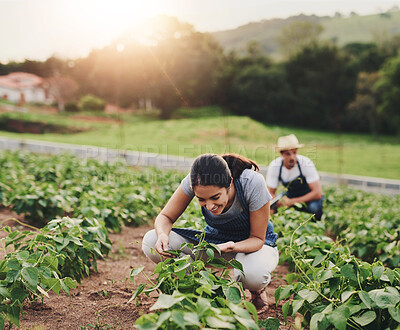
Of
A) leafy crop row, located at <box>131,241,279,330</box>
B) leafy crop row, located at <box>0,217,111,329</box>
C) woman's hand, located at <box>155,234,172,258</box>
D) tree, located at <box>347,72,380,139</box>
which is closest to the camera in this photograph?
leafy crop row, located at <box>131,241,279,330</box>

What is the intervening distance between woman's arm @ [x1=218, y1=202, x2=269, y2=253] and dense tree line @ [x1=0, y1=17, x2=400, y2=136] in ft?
49.5

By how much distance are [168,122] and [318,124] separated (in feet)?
41.9

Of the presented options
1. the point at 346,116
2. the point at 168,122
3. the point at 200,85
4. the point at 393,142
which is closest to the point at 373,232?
the point at 200,85

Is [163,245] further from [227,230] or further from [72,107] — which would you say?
[72,107]

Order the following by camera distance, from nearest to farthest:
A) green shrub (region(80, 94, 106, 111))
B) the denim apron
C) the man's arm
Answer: the denim apron
the man's arm
green shrub (region(80, 94, 106, 111))

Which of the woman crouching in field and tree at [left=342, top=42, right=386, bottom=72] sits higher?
tree at [left=342, top=42, right=386, bottom=72]

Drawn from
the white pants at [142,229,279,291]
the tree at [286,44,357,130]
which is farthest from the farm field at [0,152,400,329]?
the tree at [286,44,357,130]

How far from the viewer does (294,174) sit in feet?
12.7

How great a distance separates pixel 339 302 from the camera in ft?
5.50

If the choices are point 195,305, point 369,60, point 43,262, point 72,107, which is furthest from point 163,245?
point 369,60

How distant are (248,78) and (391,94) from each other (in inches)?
356

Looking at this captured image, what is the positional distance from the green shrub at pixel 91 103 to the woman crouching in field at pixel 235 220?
19037mm

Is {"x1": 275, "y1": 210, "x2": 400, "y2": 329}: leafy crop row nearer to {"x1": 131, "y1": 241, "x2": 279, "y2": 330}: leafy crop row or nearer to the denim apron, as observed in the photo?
{"x1": 131, "y1": 241, "x2": 279, "y2": 330}: leafy crop row

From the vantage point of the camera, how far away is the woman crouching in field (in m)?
1.94
